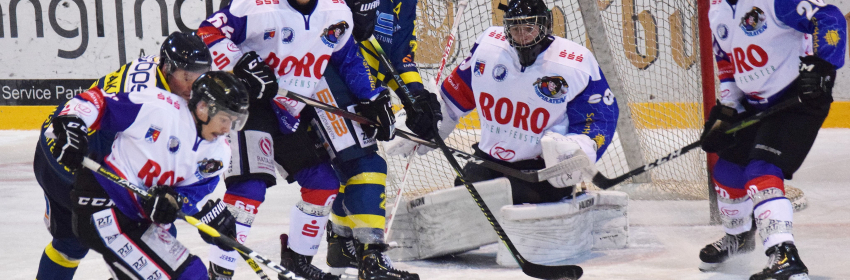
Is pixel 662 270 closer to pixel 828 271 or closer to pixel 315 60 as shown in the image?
pixel 828 271

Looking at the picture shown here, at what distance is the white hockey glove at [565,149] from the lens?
9.30 ft

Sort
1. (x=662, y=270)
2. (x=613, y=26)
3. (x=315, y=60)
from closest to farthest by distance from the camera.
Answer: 1. (x=315, y=60)
2. (x=662, y=270)
3. (x=613, y=26)

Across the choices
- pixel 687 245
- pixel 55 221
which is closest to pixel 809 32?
pixel 687 245

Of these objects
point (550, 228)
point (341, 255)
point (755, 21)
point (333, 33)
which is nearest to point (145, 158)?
point (333, 33)

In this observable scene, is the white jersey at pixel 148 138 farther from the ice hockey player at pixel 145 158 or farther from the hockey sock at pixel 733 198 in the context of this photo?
the hockey sock at pixel 733 198

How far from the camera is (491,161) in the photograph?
10.1 ft

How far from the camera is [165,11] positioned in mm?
6375

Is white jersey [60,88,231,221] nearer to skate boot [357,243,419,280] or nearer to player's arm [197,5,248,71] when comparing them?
player's arm [197,5,248,71]

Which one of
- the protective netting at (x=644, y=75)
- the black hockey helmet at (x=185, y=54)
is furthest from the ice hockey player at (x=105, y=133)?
the protective netting at (x=644, y=75)

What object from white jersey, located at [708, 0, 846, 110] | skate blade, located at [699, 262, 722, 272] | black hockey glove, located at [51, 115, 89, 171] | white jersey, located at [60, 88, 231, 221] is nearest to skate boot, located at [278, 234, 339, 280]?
white jersey, located at [60, 88, 231, 221]

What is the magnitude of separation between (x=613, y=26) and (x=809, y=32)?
6.46 feet

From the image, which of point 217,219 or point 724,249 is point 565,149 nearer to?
point 724,249

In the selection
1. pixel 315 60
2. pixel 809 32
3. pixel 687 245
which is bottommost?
pixel 687 245

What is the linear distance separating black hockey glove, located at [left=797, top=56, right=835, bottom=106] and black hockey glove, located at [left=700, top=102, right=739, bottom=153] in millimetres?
289
